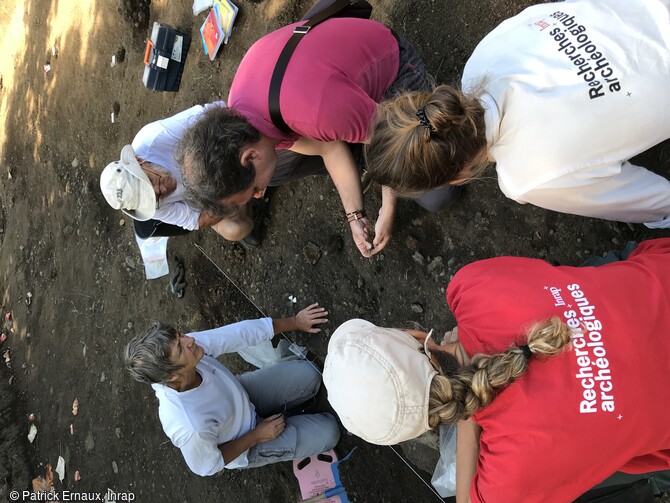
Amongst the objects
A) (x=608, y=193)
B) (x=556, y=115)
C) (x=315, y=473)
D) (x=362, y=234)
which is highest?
(x=556, y=115)

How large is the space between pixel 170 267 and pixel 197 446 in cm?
198

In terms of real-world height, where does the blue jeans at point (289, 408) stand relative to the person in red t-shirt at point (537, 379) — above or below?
below

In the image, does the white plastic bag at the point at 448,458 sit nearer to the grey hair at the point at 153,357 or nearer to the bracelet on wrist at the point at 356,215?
the bracelet on wrist at the point at 356,215

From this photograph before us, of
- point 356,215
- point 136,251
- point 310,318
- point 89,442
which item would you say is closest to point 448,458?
point 356,215

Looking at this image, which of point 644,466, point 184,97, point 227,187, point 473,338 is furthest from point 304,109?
point 184,97

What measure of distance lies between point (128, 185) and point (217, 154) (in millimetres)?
836

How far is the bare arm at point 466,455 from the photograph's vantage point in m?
1.47

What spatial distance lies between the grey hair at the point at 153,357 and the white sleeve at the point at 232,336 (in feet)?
0.87

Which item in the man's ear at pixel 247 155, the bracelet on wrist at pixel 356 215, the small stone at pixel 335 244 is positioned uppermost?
the man's ear at pixel 247 155

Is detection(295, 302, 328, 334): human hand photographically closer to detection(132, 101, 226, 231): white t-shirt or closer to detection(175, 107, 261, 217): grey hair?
detection(132, 101, 226, 231): white t-shirt

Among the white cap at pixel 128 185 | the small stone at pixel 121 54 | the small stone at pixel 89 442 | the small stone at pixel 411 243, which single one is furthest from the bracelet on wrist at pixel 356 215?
the small stone at pixel 89 442

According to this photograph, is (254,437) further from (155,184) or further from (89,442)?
(89,442)

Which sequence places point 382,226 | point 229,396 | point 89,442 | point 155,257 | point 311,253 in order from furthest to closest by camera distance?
1. point 89,442
2. point 155,257
3. point 311,253
4. point 229,396
5. point 382,226

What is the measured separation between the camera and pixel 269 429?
266cm
